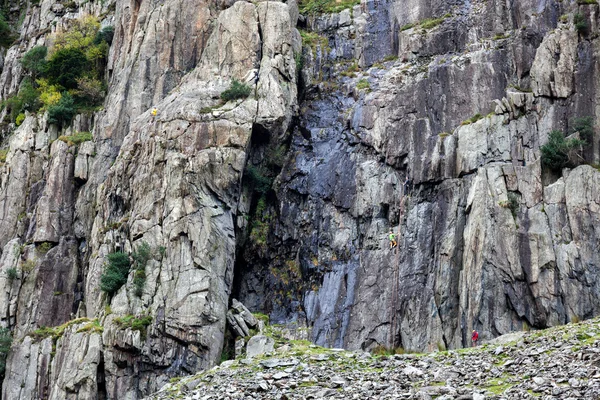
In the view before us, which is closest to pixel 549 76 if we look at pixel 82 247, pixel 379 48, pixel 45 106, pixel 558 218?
pixel 558 218

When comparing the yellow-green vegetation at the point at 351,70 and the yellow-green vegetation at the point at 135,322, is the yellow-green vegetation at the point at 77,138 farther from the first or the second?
the yellow-green vegetation at the point at 351,70

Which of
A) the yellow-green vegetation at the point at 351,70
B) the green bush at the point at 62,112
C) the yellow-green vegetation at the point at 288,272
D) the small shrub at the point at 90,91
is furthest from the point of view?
the small shrub at the point at 90,91

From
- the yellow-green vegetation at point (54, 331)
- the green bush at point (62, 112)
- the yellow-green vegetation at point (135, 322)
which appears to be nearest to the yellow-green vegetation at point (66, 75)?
the green bush at point (62, 112)

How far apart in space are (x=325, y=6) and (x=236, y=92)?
1583 centimetres

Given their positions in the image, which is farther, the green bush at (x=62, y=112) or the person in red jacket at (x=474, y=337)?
the green bush at (x=62, y=112)

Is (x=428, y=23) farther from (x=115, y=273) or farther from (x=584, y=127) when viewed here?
(x=115, y=273)

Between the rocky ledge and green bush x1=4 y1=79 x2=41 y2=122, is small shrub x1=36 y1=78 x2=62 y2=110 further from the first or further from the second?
the rocky ledge

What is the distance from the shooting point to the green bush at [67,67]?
69188 millimetres

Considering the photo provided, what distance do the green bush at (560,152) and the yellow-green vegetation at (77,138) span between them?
35556 millimetres

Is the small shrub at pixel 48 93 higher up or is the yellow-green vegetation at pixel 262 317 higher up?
the small shrub at pixel 48 93

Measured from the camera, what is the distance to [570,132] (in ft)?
159

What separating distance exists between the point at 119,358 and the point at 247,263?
1141 cm

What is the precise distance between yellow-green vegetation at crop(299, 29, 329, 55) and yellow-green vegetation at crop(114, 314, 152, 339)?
26.5m

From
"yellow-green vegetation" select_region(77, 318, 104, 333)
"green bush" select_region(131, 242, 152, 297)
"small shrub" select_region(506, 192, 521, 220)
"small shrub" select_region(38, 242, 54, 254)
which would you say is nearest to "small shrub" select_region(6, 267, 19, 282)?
"small shrub" select_region(38, 242, 54, 254)
